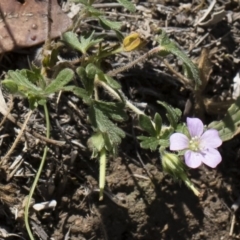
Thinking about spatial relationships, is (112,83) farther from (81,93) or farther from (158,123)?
(158,123)

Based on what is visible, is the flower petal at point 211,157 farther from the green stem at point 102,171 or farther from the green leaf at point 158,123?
the green stem at point 102,171

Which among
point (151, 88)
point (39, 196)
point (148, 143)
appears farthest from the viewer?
point (151, 88)

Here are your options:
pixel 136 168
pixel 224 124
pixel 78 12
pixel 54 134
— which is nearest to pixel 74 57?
pixel 78 12

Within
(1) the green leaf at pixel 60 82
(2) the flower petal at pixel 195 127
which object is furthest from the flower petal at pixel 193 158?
(1) the green leaf at pixel 60 82

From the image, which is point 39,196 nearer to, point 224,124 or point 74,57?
point 74,57

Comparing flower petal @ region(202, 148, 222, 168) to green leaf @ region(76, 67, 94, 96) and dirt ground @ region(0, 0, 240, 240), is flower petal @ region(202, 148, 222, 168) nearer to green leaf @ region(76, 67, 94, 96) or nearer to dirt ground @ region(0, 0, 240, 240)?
dirt ground @ region(0, 0, 240, 240)
